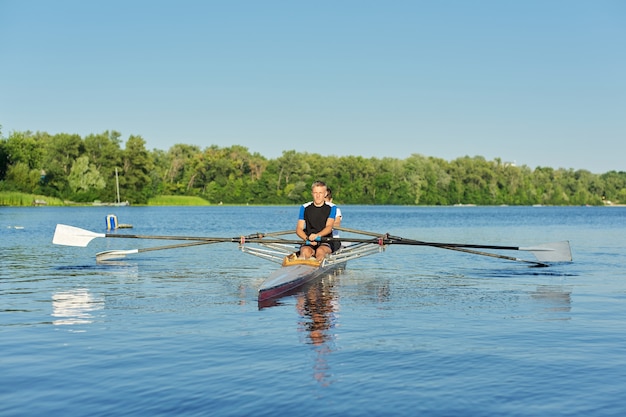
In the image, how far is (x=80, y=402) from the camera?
757cm

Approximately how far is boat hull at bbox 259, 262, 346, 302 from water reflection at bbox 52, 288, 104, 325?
10.9 ft

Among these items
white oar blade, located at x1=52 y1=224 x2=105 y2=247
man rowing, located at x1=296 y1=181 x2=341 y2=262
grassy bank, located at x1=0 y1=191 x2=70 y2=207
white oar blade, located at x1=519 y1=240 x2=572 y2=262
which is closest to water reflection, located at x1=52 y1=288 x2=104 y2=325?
man rowing, located at x1=296 y1=181 x2=341 y2=262

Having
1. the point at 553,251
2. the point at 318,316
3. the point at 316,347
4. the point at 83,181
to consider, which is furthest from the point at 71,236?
the point at 83,181

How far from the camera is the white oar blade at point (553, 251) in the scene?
20.8 meters

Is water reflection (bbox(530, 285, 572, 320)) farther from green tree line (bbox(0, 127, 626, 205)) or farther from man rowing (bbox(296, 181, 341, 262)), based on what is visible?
green tree line (bbox(0, 127, 626, 205))

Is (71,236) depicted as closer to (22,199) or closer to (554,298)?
(554,298)

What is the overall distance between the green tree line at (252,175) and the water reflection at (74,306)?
105531mm

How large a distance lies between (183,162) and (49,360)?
519 feet

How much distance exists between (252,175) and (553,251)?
498 ft

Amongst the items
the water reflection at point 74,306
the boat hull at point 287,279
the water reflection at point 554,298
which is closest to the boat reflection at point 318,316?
the boat hull at point 287,279

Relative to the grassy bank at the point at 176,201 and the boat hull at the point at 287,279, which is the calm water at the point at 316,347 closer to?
the boat hull at the point at 287,279

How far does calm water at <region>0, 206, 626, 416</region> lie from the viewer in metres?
7.63

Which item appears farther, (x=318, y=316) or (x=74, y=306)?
(x=74, y=306)

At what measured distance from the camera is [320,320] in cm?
1247
